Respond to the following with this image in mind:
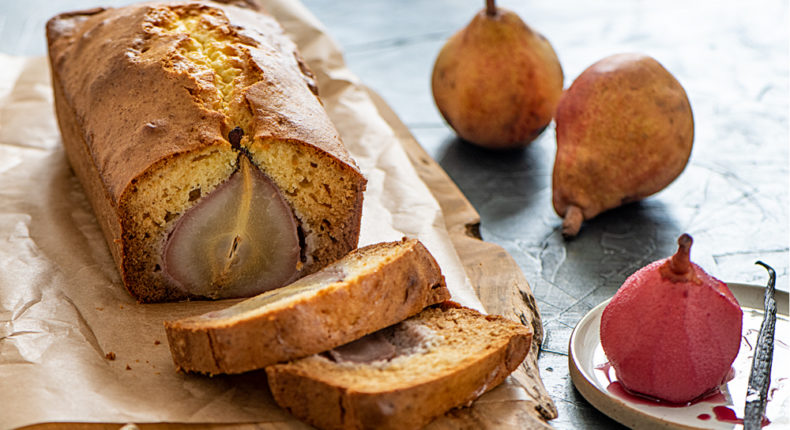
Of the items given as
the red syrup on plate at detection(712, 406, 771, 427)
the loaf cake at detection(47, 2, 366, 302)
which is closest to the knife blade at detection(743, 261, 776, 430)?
the red syrup on plate at detection(712, 406, 771, 427)

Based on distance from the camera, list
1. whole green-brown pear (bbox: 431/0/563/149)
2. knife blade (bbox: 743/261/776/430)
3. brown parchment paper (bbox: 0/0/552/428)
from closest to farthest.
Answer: knife blade (bbox: 743/261/776/430) → brown parchment paper (bbox: 0/0/552/428) → whole green-brown pear (bbox: 431/0/563/149)

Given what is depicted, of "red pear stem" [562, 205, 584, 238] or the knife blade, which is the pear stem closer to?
"red pear stem" [562, 205, 584, 238]

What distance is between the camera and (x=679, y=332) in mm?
2094

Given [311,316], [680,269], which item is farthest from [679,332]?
[311,316]

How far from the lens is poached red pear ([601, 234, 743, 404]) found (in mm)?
2094

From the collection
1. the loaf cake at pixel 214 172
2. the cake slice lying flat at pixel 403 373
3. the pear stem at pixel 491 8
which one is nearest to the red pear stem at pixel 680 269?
the cake slice lying flat at pixel 403 373

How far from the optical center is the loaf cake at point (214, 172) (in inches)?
101

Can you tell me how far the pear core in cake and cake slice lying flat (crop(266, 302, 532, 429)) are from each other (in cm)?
52

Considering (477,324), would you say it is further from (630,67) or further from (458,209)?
(630,67)

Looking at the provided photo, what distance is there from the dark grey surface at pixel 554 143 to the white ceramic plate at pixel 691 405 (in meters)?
0.08

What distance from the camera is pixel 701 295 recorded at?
6.87 feet

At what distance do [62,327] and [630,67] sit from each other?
2016 mm

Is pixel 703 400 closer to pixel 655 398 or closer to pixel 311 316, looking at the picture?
pixel 655 398

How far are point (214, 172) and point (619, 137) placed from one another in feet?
4.59
